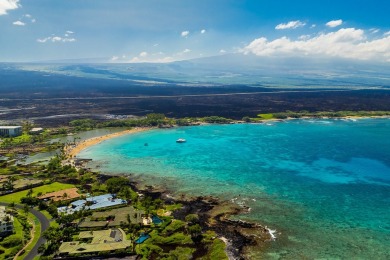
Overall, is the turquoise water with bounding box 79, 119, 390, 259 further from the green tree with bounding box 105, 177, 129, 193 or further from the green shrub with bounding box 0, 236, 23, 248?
the green shrub with bounding box 0, 236, 23, 248

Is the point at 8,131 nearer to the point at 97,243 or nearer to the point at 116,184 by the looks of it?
the point at 116,184

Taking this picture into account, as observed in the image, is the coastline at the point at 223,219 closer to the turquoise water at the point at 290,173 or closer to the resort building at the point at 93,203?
the turquoise water at the point at 290,173

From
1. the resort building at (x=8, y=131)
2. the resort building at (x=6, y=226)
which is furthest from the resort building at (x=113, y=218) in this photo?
the resort building at (x=8, y=131)

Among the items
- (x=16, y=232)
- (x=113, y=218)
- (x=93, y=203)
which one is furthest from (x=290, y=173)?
(x=16, y=232)

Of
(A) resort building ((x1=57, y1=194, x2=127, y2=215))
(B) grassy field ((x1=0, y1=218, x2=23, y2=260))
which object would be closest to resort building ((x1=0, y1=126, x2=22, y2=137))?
(A) resort building ((x1=57, y1=194, x2=127, y2=215))

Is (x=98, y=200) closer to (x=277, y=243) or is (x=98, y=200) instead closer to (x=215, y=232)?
(x=215, y=232)
